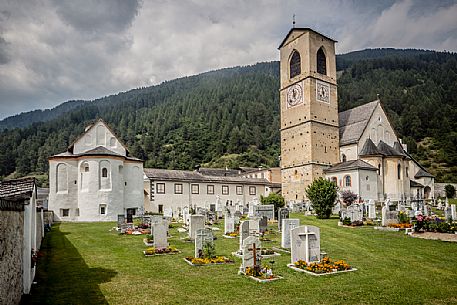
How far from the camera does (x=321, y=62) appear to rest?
173 ft

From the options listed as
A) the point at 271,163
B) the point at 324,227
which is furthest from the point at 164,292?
the point at 271,163

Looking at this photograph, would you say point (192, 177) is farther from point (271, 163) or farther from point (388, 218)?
point (271, 163)

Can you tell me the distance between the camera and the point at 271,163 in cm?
11238

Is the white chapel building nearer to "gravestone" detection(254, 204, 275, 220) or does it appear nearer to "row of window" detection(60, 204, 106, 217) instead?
"row of window" detection(60, 204, 106, 217)

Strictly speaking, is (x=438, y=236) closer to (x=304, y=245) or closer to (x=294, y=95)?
(x=304, y=245)

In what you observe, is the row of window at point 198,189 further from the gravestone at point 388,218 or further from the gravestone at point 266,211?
the gravestone at point 388,218

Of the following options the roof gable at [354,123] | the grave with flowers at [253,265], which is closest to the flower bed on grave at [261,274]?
the grave with flowers at [253,265]

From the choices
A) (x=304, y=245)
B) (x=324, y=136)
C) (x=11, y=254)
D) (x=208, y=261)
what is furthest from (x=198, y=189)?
(x=11, y=254)

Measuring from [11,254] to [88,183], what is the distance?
29.7 m

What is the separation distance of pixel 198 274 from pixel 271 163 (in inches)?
3966

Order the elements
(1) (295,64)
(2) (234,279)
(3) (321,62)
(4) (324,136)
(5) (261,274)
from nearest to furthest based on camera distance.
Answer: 1. (2) (234,279)
2. (5) (261,274)
3. (4) (324,136)
4. (3) (321,62)
5. (1) (295,64)

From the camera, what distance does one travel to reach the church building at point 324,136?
156 feet

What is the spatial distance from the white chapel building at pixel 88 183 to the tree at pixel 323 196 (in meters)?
18.0

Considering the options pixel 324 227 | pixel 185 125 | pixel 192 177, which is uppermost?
pixel 185 125
